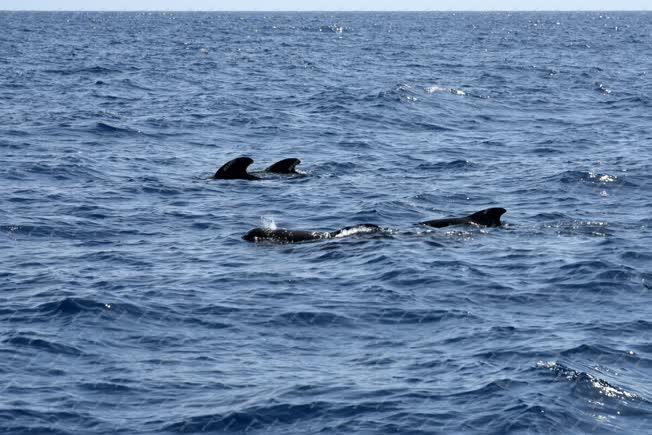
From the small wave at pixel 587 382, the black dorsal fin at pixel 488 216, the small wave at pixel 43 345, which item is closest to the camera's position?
the small wave at pixel 587 382

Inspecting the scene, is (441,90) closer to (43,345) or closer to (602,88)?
(602,88)

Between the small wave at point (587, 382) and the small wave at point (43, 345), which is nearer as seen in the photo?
the small wave at point (587, 382)

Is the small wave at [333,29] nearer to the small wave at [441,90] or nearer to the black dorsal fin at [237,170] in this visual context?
the small wave at [441,90]

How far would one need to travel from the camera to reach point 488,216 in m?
23.8

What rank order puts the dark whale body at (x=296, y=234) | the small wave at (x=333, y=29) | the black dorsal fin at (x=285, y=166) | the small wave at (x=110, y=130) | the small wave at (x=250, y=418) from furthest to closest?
the small wave at (x=333, y=29)
the small wave at (x=110, y=130)
the black dorsal fin at (x=285, y=166)
the dark whale body at (x=296, y=234)
the small wave at (x=250, y=418)

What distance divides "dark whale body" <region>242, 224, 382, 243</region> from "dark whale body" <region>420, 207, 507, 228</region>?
4.56 feet

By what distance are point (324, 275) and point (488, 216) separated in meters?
4.92

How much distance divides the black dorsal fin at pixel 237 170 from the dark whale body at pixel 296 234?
708 cm

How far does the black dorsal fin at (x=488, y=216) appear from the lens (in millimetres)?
23734

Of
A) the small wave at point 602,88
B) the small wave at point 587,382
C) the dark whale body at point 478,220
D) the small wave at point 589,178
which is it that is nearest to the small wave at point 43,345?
the small wave at point 587,382

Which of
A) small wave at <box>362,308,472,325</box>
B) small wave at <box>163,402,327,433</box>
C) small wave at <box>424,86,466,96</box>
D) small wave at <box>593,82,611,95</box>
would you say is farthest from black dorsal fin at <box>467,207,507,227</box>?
small wave at <box>593,82,611,95</box>

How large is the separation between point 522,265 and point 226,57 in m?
64.3

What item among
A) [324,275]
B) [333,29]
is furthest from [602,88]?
[333,29]

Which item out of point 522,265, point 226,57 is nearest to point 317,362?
point 522,265
